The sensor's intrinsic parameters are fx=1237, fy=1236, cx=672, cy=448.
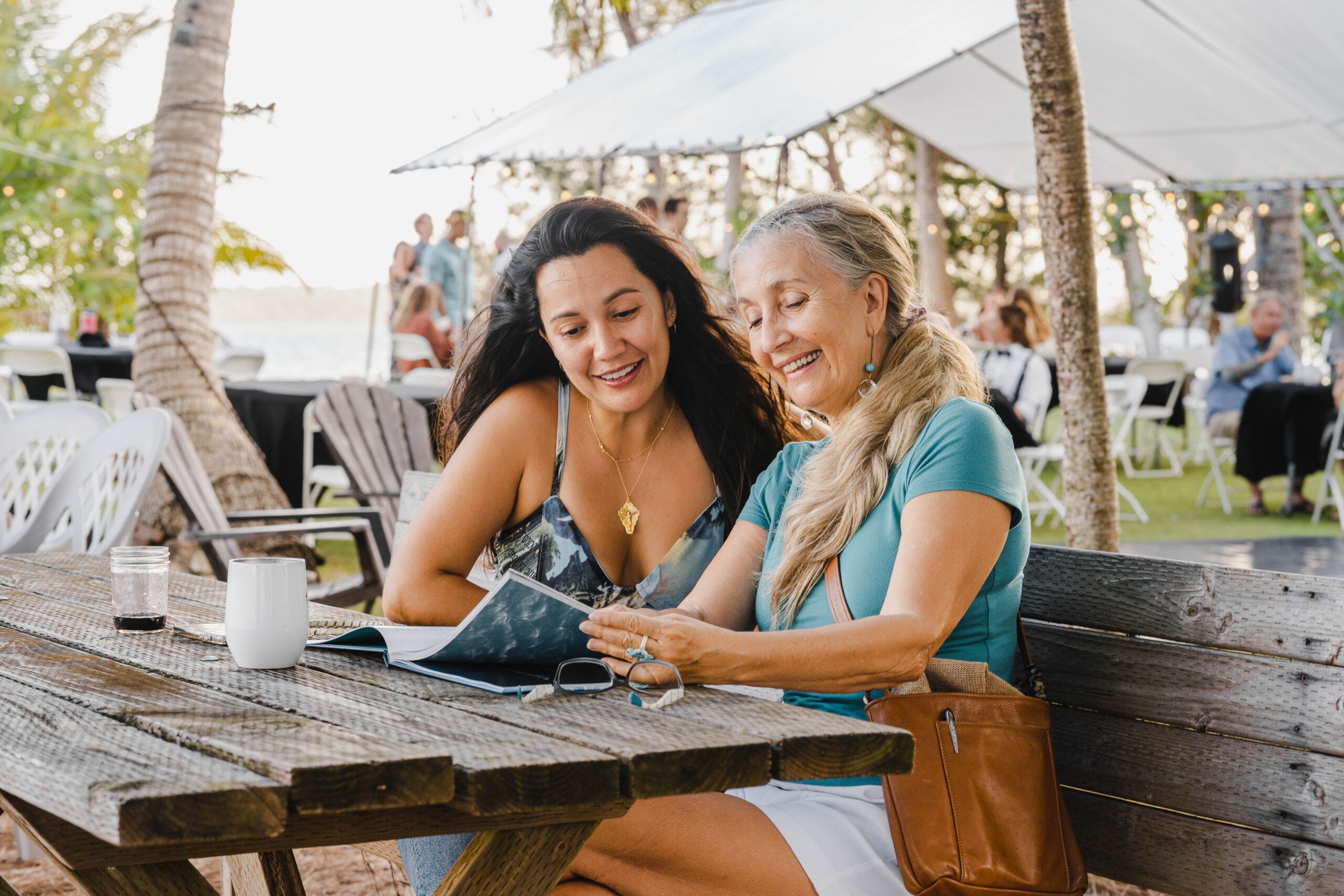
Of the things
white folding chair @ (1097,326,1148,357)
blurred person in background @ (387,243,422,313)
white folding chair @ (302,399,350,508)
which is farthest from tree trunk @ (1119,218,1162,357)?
white folding chair @ (302,399,350,508)

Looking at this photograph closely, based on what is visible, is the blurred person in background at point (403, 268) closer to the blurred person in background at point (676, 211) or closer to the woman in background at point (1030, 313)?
the blurred person in background at point (676, 211)

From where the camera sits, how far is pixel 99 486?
3.72 meters

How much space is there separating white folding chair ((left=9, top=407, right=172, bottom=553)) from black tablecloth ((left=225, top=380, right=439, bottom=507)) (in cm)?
324

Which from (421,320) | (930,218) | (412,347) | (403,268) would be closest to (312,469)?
(412,347)

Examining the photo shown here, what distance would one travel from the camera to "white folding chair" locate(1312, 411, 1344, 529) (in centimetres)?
786

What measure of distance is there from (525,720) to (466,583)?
37.9 inches

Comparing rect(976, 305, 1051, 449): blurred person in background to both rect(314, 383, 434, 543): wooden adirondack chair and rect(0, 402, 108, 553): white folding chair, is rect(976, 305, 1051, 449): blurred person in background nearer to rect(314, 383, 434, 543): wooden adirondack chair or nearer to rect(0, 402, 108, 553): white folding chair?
rect(314, 383, 434, 543): wooden adirondack chair

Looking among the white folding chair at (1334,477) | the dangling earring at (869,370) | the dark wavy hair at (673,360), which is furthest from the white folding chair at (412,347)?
the dangling earring at (869,370)

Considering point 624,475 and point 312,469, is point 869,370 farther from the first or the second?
point 312,469

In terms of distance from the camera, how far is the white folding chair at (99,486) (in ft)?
11.7

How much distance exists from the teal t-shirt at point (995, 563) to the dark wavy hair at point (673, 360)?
1.94 feet

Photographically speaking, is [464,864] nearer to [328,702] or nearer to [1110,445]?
[328,702]

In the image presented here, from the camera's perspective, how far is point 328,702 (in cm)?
132

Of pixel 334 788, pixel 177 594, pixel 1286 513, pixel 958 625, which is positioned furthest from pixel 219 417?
pixel 1286 513
